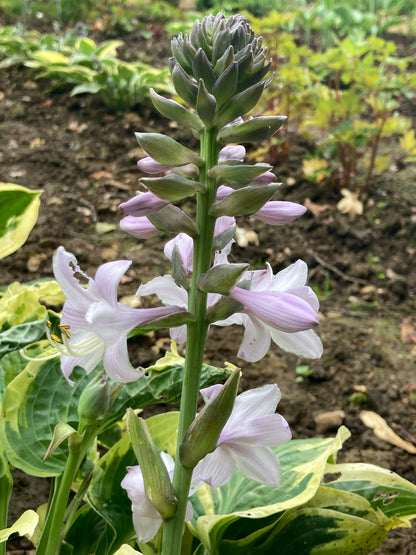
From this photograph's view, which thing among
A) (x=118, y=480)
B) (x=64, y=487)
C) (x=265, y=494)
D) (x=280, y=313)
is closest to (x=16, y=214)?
(x=118, y=480)

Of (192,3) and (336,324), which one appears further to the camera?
(192,3)

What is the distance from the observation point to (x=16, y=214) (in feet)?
6.98

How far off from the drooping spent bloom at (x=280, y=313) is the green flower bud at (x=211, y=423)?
0.29 feet

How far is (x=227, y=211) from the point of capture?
2.91 ft

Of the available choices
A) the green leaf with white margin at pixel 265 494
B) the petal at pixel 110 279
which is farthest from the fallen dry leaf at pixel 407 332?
the petal at pixel 110 279

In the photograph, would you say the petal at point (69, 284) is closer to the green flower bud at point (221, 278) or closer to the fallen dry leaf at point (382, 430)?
the green flower bud at point (221, 278)

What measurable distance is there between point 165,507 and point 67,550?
67 cm

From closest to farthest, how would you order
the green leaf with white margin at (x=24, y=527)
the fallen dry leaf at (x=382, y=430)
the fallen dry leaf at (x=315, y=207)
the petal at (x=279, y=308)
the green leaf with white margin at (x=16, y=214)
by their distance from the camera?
the petal at (x=279, y=308), the green leaf with white margin at (x=24, y=527), the fallen dry leaf at (x=382, y=430), the green leaf with white margin at (x=16, y=214), the fallen dry leaf at (x=315, y=207)

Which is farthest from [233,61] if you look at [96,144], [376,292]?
[96,144]

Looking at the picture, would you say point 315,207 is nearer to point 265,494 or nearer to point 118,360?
point 265,494

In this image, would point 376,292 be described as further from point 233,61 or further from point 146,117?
point 146,117

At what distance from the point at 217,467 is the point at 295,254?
2.29 metres

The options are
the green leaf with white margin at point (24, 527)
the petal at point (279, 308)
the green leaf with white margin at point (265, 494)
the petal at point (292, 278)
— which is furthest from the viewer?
the green leaf with white margin at point (265, 494)

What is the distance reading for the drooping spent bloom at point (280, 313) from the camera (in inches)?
32.2
